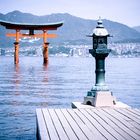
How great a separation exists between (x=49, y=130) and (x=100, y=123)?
1.10 m

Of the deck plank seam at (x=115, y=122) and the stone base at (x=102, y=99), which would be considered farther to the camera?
the stone base at (x=102, y=99)

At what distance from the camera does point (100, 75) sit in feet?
29.0

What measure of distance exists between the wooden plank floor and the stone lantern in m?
0.52

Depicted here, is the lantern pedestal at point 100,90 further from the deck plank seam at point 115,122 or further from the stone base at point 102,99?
the deck plank seam at point 115,122

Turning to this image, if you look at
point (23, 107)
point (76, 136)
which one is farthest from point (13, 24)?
point (76, 136)

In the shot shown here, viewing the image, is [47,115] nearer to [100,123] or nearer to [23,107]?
[100,123]

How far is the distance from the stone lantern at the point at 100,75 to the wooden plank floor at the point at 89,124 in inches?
20.6

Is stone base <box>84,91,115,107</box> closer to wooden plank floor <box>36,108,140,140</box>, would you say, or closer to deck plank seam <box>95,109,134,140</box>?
wooden plank floor <box>36,108,140,140</box>

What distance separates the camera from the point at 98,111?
301 inches

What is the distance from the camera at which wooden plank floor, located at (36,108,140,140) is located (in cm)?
527

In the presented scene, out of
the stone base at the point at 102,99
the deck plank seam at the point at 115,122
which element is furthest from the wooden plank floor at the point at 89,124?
the stone base at the point at 102,99

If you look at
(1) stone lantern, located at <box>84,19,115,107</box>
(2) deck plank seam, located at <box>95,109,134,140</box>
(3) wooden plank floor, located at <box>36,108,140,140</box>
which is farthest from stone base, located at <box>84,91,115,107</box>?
(2) deck plank seam, located at <box>95,109,134,140</box>

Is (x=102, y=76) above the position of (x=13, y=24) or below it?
below

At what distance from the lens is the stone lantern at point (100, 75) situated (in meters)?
8.41
